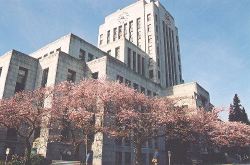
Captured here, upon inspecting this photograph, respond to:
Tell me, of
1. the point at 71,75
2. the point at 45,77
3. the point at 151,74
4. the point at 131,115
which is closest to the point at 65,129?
the point at 71,75

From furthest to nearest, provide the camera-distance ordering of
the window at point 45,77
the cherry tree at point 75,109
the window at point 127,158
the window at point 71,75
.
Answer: the window at point 71,75 < the window at point 45,77 < the window at point 127,158 < the cherry tree at point 75,109

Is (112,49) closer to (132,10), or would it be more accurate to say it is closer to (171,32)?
(132,10)

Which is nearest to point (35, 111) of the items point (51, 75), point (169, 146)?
point (51, 75)

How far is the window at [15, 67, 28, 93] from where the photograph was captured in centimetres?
3715

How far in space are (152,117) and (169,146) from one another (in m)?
18.6

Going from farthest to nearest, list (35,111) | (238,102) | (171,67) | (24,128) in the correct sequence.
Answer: (171,67), (238,102), (24,128), (35,111)

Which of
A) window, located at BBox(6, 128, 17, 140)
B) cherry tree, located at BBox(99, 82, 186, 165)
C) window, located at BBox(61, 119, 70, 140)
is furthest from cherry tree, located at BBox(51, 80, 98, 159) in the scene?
Answer: window, located at BBox(6, 128, 17, 140)

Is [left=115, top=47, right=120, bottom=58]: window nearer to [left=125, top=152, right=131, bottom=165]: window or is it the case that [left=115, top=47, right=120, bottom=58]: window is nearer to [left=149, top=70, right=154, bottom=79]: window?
[left=149, top=70, right=154, bottom=79]: window

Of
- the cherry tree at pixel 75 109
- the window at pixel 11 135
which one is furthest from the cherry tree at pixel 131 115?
the window at pixel 11 135

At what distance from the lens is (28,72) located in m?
38.8

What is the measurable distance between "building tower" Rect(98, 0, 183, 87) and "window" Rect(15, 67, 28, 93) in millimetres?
26717

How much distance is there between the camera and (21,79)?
124ft

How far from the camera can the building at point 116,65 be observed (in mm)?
34781

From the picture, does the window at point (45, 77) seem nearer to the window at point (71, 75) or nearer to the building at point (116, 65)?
the building at point (116, 65)
